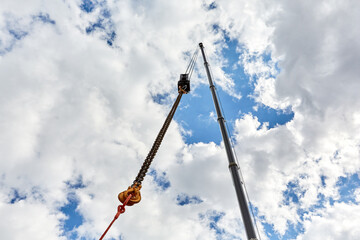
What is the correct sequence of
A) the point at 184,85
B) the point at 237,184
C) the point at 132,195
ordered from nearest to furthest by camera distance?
the point at 132,195 → the point at 237,184 → the point at 184,85

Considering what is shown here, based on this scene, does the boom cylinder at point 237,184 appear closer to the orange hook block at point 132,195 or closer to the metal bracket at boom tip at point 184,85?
the orange hook block at point 132,195

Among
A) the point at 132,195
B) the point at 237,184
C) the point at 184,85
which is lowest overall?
the point at 132,195

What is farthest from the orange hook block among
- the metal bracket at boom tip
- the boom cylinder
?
the metal bracket at boom tip

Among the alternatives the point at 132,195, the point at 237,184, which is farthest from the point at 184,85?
the point at 132,195

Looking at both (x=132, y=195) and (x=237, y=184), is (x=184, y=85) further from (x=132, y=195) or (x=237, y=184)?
(x=132, y=195)

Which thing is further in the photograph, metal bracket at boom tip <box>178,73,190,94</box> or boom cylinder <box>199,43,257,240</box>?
metal bracket at boom tip <box>178,73,190,94</box>

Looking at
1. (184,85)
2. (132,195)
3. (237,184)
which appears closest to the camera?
(132,195)

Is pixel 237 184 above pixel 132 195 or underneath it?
above

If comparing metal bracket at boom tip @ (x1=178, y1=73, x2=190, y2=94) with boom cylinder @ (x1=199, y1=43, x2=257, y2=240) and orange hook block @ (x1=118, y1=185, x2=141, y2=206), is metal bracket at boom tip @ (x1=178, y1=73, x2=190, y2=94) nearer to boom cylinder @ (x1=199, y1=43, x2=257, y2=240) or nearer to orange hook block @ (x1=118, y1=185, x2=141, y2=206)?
boom cylinder @ (x1=199, y1=43, x2=257, y2=240)

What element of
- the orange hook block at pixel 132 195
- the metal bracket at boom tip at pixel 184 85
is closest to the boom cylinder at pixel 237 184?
the orange hook block at pixel 132 195

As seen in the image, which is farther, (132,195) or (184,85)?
(184,85)

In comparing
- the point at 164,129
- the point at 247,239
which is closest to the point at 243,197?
the point at 247,239

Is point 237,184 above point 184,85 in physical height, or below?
below

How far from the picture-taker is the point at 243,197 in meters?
9.20
